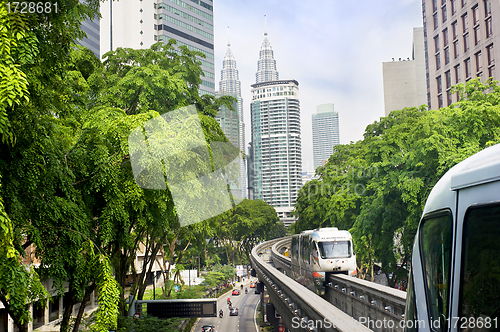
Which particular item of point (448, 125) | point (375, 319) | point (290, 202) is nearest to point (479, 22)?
point (448, 125)

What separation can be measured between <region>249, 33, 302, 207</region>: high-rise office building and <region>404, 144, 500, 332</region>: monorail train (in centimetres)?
15550

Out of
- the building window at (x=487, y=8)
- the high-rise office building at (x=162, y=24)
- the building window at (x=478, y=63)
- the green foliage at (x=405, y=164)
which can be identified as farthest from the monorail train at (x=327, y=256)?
the high-rise office building at (x=162, y=24)

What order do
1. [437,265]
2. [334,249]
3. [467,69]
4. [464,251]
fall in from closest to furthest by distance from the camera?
[464,251] → [437,265] → [334,249] → [467,69]

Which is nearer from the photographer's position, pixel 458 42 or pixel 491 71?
Answer: pixel 491 71

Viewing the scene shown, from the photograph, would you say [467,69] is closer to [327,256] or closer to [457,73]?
[457,73]

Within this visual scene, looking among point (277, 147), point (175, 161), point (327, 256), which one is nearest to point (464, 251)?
point (175, 161)

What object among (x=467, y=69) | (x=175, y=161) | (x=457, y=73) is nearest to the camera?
(x=175, y=161)

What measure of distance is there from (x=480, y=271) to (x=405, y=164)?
21000 millimetres

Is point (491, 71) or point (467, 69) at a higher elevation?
point (467, 69)

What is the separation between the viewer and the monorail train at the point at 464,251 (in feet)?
9.44

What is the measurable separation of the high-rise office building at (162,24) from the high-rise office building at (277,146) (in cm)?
7732

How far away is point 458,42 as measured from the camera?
158ft

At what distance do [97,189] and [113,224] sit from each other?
868 millimetres

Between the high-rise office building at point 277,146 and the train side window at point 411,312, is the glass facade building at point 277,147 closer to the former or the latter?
the high-rise office building at point 277,146
